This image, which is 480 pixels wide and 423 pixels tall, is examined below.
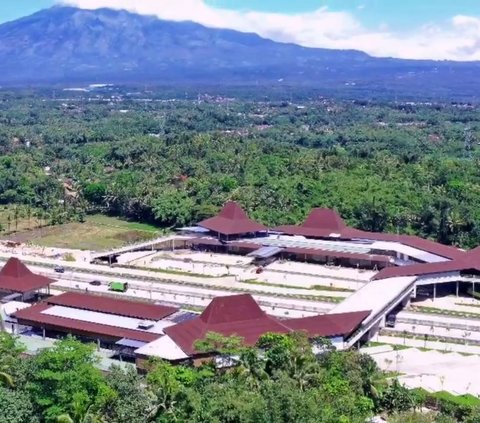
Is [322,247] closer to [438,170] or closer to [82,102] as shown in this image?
[438,170]

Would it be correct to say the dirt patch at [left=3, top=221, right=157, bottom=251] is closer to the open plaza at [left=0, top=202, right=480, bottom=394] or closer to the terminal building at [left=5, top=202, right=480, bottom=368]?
the open plaza at [left=0, top=202, right=480, bottom=394]

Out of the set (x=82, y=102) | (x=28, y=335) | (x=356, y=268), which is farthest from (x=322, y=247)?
(x=82, y=102)

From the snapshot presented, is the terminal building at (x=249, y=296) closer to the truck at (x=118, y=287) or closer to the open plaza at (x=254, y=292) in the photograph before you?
the open plaza at (x=254, y=292)

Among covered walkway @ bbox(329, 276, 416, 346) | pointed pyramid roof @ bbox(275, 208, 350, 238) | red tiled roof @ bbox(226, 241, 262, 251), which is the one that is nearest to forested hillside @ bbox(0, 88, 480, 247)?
pointed pyramid roof @ bbox(275, 208, 350, 238)

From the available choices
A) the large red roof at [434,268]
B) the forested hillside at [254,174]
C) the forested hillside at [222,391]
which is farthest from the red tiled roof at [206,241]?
the forested hillside at [222,391]

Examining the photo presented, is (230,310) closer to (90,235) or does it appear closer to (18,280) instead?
(18,280)

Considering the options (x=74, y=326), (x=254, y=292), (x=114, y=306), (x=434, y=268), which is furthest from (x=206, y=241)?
(x=74, y=326)

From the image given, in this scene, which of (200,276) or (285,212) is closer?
(200,276)
